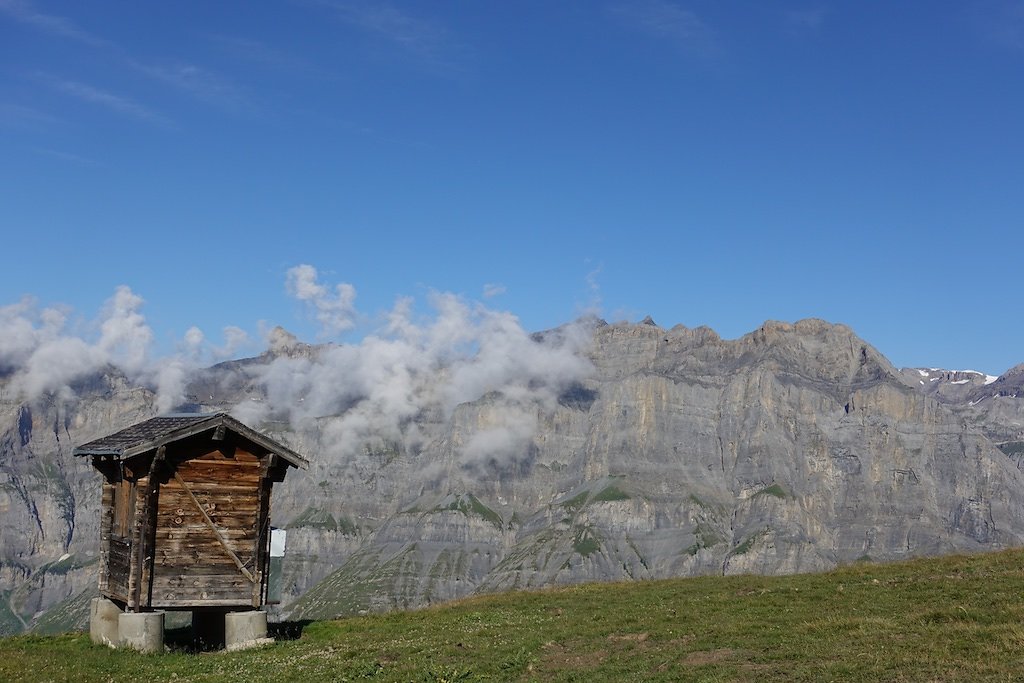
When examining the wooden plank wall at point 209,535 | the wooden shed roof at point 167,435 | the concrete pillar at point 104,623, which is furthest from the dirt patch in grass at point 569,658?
the concrete pillar at point 104,623

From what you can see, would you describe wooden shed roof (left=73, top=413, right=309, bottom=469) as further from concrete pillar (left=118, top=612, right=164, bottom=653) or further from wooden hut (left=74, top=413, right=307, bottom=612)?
concrete pillar (left=118, top=612, right=164, bottom=653)

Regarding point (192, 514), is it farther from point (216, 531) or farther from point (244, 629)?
point (244, 629)

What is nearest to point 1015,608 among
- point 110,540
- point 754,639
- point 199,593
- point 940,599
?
point 940,599

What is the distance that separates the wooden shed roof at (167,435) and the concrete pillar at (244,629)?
5471 millimetres

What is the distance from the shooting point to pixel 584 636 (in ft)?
100

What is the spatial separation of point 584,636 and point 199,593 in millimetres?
13690

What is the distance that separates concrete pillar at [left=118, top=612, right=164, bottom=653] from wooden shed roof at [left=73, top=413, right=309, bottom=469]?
17.2 feet

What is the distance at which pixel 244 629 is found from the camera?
35219 millimetres

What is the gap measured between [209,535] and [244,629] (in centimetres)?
341

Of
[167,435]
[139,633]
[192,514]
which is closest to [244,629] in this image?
[139,633]

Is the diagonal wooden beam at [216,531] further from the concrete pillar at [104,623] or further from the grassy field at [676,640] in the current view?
the concrete pillar at [104,623]

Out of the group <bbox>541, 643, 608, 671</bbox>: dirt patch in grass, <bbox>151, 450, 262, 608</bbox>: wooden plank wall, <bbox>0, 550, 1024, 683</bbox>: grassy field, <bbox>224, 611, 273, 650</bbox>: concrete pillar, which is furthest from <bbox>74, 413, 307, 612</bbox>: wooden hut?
<bbox>541, 643, 608, 671</bbox>: dirt patch in grass

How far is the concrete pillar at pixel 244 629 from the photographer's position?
35.1 m

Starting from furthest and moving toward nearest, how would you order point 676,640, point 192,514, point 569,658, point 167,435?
point 192,514, point 167,435, point 676,640, point 569,658
